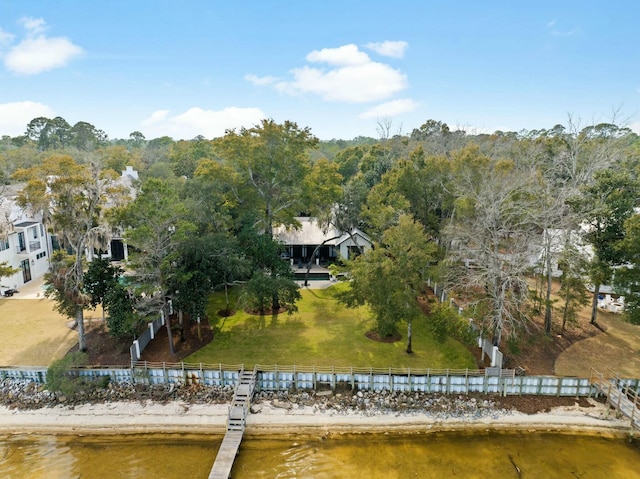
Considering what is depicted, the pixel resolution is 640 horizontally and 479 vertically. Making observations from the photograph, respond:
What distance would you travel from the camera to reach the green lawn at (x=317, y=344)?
70.6ft

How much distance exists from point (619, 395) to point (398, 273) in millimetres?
11033

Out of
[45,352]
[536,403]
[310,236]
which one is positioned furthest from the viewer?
[310,236]

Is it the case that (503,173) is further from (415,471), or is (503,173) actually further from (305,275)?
(415,471)

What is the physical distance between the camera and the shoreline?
17689mm

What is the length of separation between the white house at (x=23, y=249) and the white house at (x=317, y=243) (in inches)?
733

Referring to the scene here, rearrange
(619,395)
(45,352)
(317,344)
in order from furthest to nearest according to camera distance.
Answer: (317,344)
(45,352)
(619,395)

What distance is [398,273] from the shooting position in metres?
20.4

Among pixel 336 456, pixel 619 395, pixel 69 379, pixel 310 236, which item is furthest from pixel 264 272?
pixel 619 395

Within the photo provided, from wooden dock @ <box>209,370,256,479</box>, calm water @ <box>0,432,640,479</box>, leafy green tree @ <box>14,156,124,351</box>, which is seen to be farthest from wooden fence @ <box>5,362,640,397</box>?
leafy green tree @ <box>14,156,124,351</box>

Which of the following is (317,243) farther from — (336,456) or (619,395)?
(619,395)

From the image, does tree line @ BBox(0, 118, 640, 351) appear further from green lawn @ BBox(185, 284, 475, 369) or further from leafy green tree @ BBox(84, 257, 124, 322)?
green lawn @ BBox(185, 284, 475, 369)

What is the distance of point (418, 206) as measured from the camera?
32000 mm

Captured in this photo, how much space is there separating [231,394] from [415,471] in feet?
29.2

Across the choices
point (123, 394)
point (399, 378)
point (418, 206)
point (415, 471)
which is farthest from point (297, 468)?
point (418, 206)
